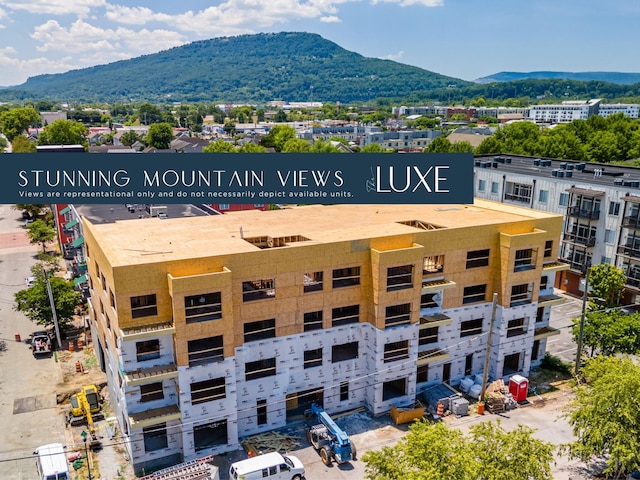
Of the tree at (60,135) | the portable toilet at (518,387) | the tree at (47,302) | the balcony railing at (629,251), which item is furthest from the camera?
the tree at (60,135)

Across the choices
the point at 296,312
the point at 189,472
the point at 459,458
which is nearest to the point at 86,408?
the point at 189,472

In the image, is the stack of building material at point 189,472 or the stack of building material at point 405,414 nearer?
the stack of building material at point 189,472

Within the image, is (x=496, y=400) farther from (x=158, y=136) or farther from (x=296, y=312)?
(x=158, y=136)

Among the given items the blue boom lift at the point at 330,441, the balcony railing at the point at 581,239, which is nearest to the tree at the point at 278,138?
the balcony railing at the point at 581,239

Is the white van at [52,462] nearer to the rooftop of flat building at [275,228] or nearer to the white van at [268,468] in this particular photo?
the white van at [268,468]

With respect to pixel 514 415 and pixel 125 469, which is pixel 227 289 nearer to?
pixel 125 469

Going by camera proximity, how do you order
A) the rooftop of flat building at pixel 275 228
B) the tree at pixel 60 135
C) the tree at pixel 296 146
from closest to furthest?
1. the rooftop of flat building at pixel 275 228
2. the tree at pixel 296 146
3. the tree at pixel 60 135
